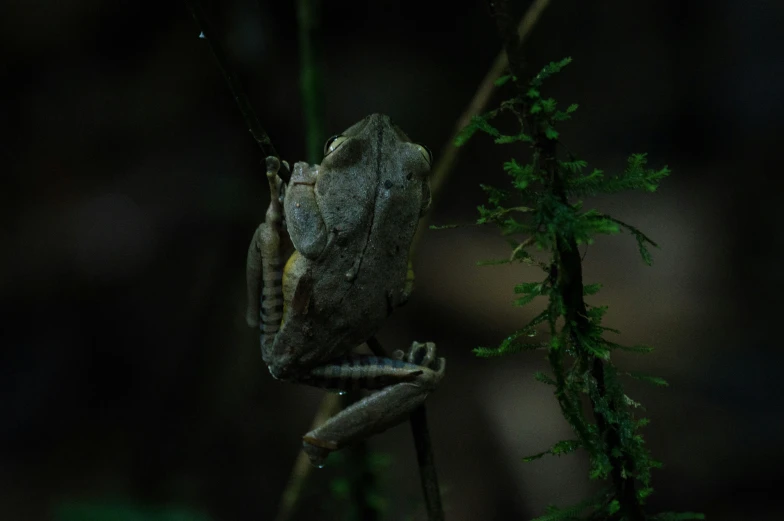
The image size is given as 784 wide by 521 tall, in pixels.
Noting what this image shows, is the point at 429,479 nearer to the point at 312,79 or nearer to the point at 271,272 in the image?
the point at 271,272

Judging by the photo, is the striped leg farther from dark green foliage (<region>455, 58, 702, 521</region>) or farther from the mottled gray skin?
dark green foliage (<region>455, 58, 702, 521</region>)

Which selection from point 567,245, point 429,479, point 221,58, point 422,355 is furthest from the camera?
point 422,355

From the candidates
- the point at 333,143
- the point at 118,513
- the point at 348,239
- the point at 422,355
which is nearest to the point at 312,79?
the point at 333,143

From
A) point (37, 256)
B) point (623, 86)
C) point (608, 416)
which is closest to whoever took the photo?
point (608, 416)

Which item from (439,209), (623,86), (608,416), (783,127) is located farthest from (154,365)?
(783,127)

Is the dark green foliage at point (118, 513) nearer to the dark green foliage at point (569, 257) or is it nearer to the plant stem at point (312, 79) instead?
the plant stem at point (312, 79)

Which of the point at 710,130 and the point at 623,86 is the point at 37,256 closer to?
the point at 623,86
